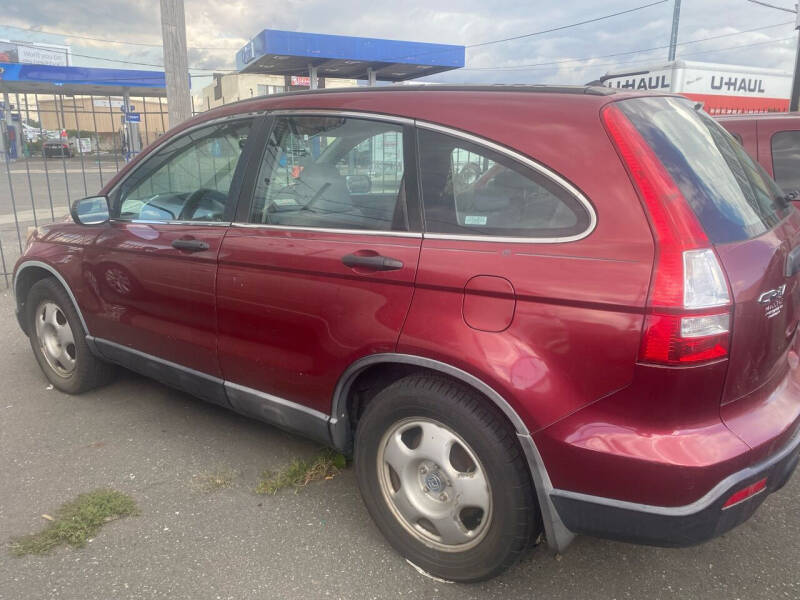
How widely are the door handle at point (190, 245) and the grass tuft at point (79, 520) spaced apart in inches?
47.9

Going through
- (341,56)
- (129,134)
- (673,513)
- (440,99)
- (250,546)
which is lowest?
(250,546)

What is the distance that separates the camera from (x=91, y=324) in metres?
3.78

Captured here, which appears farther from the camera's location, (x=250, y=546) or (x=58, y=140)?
(x=58, y=140)

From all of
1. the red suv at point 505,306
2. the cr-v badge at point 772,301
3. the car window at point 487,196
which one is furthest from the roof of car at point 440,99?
the cr-v badge at point 772,301

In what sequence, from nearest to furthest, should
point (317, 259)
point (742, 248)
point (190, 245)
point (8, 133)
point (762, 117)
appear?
point (742, 248) → point (317, 259) → point (190, 245) → point (762, 117) → point (8, 133)

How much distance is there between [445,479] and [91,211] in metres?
2.55

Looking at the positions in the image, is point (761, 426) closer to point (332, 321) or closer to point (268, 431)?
point (332, 321)

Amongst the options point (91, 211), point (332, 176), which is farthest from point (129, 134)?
point (332, 176)

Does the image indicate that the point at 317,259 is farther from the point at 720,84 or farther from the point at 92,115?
the point at 720,84

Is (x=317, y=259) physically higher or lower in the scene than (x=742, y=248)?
lower

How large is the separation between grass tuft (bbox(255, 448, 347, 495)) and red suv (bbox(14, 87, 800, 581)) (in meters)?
0.42

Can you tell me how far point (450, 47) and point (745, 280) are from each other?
72.2 ft

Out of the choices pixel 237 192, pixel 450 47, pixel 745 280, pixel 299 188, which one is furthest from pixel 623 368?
pixel 450 47

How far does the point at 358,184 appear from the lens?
2.65 meters
